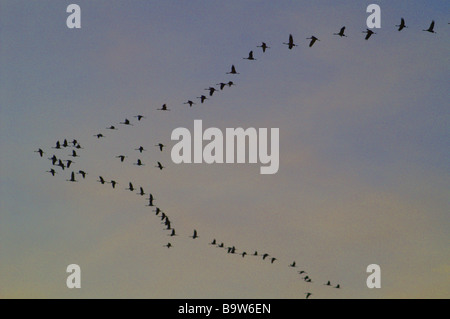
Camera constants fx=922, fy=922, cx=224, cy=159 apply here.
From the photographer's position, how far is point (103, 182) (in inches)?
3346

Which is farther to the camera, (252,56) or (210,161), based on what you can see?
(252,56)
